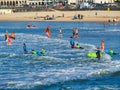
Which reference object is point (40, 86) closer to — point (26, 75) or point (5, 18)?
point (26, 75)

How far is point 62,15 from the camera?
118 metres

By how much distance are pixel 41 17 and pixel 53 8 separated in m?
18.4

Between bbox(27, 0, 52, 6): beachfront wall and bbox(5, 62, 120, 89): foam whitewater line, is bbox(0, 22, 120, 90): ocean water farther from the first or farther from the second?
bbox(27, 0, 52, 6): beachfront wall

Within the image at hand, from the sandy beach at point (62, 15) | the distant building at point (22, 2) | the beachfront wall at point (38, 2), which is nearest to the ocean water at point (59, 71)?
the sandy beach at point (62, 15)

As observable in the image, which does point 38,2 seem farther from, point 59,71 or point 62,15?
point 59,71

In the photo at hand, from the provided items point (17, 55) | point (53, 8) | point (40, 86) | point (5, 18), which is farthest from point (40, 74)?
point (53, 8)

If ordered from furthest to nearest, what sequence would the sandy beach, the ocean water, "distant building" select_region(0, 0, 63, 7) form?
"distant building" select_region(0, 0, 63, 7) < the sandy beach < the ocean water

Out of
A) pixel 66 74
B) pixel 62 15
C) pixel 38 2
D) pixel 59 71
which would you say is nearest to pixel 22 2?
pixel 38 2

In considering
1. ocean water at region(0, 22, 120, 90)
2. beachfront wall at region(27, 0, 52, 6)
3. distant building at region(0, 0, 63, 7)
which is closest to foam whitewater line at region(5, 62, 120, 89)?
ocean water at region(0, 22, 120, 90)

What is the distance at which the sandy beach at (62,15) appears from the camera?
11331 centimetres

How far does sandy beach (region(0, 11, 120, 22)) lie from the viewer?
113 m

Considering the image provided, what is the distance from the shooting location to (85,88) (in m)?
30.2

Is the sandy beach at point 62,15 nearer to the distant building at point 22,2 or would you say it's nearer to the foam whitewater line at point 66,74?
the distant building at point 22,2

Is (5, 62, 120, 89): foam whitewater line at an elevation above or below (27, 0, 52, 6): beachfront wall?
above
